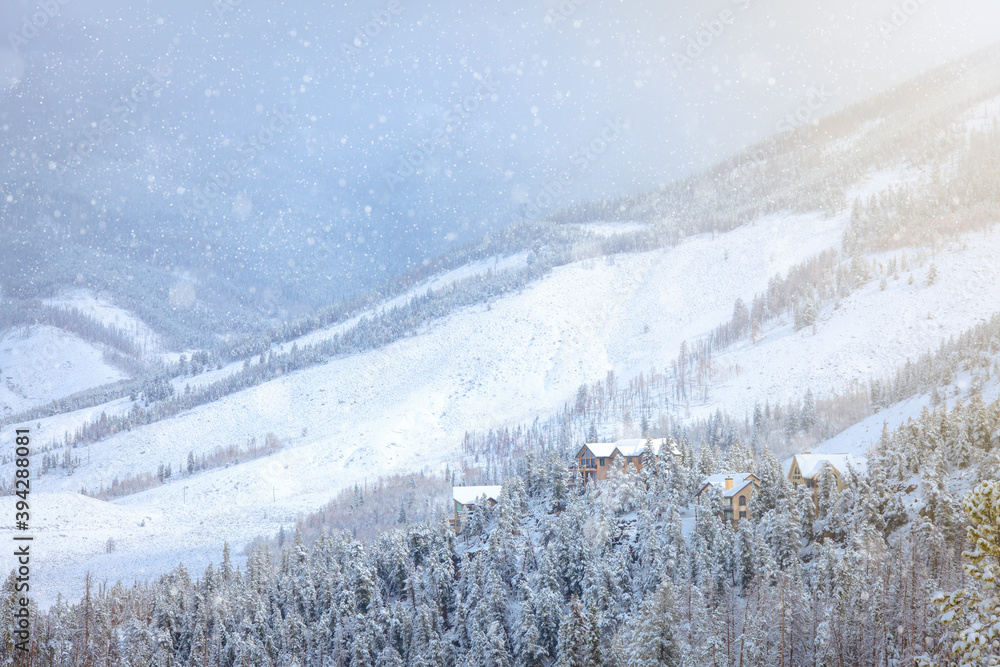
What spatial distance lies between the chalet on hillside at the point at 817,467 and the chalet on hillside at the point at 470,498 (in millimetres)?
34984

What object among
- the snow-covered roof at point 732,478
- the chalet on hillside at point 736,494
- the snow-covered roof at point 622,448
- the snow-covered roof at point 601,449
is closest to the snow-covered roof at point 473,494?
the snow-covered roof at point 601,449

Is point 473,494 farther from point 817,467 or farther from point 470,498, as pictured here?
point 817,467

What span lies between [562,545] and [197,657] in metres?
40.1

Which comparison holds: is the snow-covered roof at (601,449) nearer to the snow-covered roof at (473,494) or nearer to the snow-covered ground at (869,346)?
the snow-covered roof at (473,494)

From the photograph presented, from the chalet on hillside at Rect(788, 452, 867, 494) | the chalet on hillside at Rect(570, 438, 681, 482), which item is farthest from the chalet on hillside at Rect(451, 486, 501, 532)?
the chalet on hillside at Rect(788, 452, 867, 494)

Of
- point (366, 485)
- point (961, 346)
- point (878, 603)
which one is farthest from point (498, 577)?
point (366, 485)

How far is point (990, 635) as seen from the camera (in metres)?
12.6

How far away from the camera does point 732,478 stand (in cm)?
6788

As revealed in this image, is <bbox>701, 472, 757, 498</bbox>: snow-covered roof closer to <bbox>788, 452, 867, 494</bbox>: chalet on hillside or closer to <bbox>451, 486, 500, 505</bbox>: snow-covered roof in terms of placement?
<bbox>788, 452, 867, 494</bbox>: chalet on hillside

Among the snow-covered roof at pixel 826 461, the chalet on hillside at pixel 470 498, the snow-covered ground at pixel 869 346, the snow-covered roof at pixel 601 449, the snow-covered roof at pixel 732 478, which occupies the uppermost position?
the snow-covered ground at pixel 869 346

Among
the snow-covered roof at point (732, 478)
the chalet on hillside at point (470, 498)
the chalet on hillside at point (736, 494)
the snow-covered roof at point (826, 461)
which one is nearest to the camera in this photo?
the chalet on hillside at point (736, 494)

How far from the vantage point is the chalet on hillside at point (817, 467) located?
213 feet

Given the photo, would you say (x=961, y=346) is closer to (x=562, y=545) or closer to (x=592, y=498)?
(x=592, y=498)

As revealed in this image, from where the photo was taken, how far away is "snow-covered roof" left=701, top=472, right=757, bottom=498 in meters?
66.2
